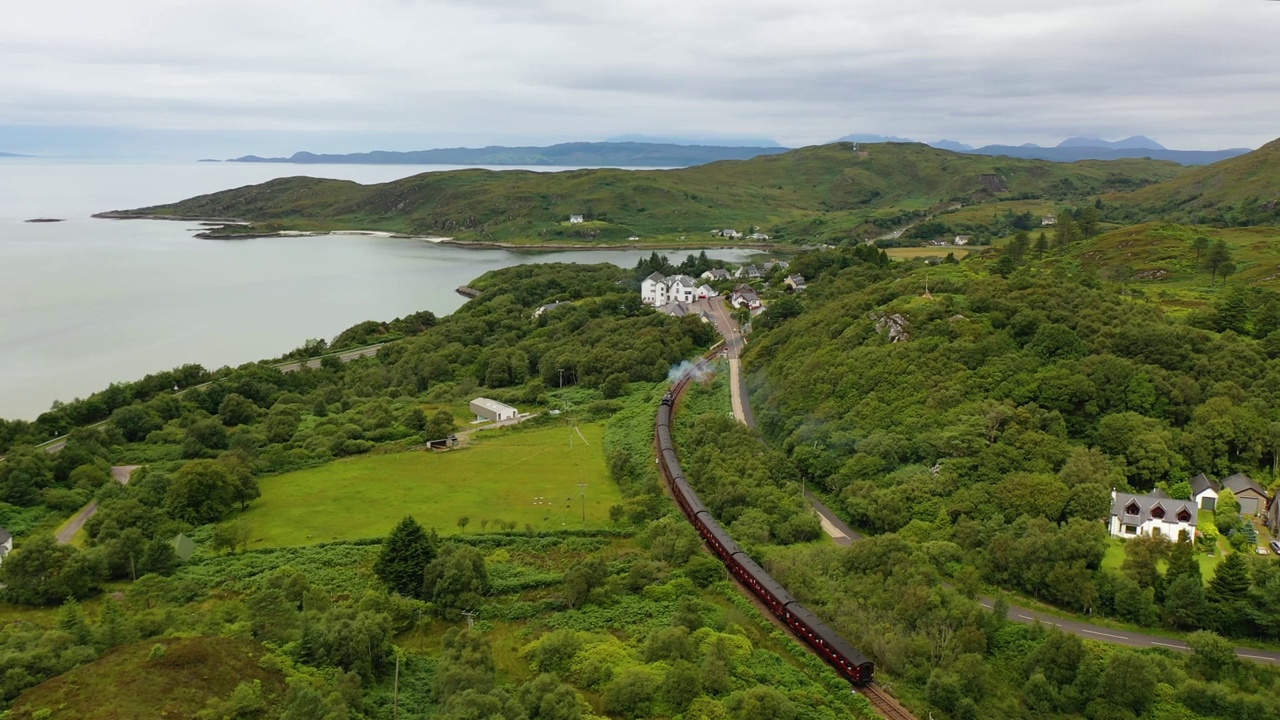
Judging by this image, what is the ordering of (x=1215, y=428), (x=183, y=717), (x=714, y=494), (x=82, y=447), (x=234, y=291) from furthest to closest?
(x=234, y=291) → (x=82, y=447) → (x=714, y=494) → (x=1215, y=428) → (x=183, y=717)

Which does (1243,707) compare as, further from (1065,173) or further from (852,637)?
(1065,173)

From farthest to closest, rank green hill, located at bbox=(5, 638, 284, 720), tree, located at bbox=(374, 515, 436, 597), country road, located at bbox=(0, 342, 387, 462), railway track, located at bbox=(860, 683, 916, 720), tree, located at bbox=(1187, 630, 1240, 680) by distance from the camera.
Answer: country road, located at bbox=(0, 342, 387, 462)
tree, located at bbox=(374, 515, 436, 597)
tree, located at bbox=(1187, 630, 1240, 680)
railway track, located at bbox=(860, 683, 916, 720)
green hill, located at bbox=(5, 638, 284, 720)

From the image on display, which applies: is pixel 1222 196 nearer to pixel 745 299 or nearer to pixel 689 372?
pixel 745 299

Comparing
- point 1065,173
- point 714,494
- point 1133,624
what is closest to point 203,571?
point 714,494

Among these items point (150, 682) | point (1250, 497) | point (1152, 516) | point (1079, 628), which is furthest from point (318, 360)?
point (1250, 497)

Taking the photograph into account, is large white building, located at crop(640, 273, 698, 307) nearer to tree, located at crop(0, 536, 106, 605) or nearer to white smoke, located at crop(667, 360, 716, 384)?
white smoke, located at crop(667, 360, 716, 384)

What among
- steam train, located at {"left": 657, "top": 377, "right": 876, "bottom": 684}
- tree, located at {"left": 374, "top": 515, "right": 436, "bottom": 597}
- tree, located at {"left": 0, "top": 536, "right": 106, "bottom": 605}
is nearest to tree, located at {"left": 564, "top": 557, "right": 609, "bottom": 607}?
steam train, located at {"left": 657, "top": 377, "right": 876, "bottom": 684}
